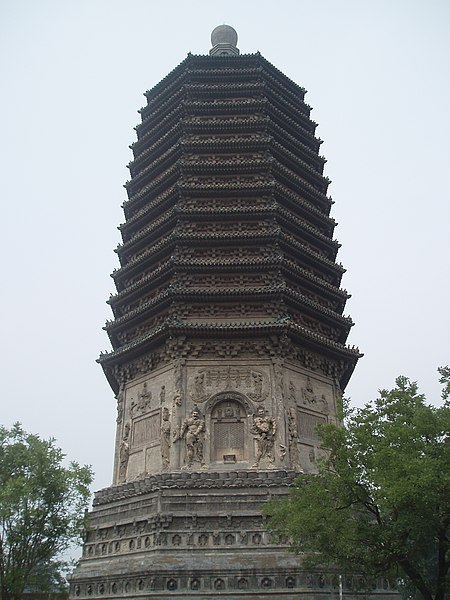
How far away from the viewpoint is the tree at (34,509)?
1580 centimetres

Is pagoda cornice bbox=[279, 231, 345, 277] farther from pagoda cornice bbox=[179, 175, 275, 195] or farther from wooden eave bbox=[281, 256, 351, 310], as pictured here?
pagoda cornice bbox=[179, 175, 275, 195]

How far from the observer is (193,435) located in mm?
18375

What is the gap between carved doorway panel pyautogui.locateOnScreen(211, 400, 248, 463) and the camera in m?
18.4

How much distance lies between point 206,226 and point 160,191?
3.66 meters

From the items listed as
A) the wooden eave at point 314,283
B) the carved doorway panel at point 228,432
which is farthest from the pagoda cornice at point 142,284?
the carved doorway panel at point 228,432

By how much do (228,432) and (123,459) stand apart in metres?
4.21

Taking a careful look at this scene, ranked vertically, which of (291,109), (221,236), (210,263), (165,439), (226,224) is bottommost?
(165,439)

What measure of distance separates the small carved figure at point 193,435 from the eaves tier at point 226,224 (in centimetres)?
297

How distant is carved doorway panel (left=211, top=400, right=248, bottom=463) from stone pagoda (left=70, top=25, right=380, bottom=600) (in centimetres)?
4

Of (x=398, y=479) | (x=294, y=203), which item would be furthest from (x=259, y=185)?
(x=398, y=479)

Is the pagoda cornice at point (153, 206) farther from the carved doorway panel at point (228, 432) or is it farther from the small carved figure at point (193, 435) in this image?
the small carved figure at point (193, 435)

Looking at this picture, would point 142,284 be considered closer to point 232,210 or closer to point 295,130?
point 232,210

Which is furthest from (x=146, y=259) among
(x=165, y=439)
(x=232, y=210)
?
(x=165, y=439)

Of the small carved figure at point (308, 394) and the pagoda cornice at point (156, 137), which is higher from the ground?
the pagoda cornice at point (156, 137)
